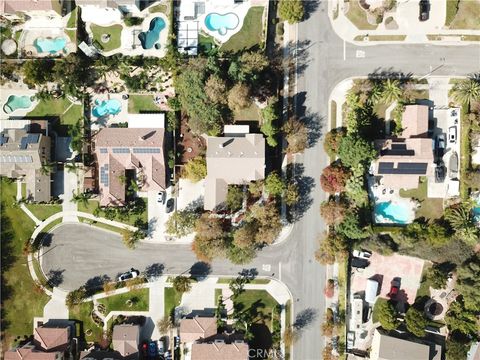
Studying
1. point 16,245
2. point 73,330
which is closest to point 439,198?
point 73,330

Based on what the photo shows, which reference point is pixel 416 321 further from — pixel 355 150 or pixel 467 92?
pixel 467 92

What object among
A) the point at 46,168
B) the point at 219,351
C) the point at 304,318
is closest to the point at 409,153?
the point at 304,318

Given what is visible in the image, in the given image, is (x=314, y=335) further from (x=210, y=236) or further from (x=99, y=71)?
(x=99, y=71)

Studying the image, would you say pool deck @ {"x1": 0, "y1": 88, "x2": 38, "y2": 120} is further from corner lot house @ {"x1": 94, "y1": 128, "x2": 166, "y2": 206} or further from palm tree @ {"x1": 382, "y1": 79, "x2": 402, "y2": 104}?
palm tree @ {"x1": 382, "y1": 79, "x2": 402, "y2": 104}

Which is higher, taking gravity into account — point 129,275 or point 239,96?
point 239,96

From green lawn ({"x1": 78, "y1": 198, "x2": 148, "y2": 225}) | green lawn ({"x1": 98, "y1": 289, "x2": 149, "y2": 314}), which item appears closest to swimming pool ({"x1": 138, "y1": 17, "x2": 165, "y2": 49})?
green lawn ({"x1": 78, "y1": 198, "x2": 148, "y2": 225})

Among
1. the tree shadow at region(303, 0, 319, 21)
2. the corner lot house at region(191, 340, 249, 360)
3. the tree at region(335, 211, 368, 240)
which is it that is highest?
the tree shadow at region(303, 0, 319, 21)
